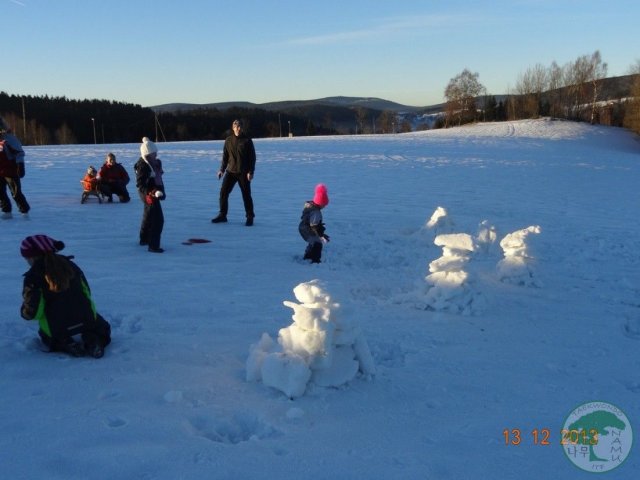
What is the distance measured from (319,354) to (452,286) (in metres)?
2.71

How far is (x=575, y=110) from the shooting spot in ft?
238

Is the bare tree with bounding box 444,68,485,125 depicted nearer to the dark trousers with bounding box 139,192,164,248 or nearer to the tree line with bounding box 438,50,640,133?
the tree line with bounding box 438,50,640,133

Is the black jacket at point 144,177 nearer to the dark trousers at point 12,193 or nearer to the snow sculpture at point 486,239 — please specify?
the dark trousers at point 12,193

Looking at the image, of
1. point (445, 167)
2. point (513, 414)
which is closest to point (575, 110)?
point (445, 167)

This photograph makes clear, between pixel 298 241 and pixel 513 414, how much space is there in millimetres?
6274

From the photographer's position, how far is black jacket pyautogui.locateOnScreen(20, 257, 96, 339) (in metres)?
4.15

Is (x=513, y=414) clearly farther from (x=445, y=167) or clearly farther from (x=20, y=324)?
(x=445, y=167)

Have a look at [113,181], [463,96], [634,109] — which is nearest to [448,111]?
[463,96]

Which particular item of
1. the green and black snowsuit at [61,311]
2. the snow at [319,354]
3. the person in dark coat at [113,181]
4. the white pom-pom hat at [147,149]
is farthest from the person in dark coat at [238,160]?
the green and black snowsuit at [61,311]

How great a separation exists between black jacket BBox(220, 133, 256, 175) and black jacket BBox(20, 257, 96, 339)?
6193mm

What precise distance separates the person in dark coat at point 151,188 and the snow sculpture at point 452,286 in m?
4.20

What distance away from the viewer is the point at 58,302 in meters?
4.27
